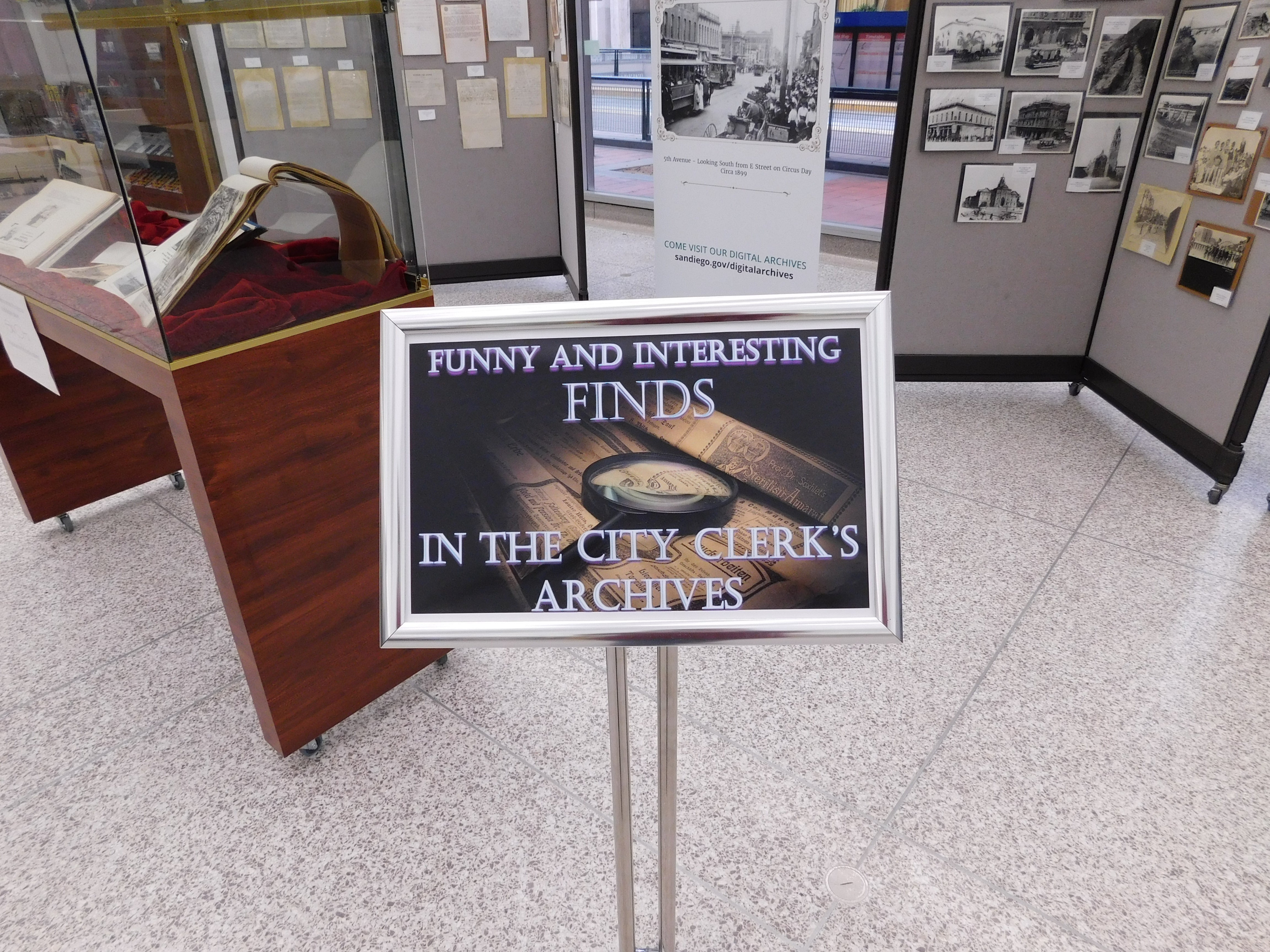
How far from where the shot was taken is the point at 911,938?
1.34m

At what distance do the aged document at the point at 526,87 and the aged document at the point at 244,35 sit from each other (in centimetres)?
327

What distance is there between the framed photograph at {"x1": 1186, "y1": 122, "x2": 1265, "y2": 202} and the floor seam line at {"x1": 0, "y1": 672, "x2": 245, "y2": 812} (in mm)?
3165

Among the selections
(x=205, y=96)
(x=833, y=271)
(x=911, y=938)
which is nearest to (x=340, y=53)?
(x=205, y=96)

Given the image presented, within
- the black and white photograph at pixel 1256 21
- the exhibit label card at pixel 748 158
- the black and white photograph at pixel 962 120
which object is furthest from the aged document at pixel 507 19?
the black and white photograph at pixel 1256 21

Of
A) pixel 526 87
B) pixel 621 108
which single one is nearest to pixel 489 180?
pixel 526 87

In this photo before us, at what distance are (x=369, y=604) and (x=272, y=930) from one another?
603 millimetres

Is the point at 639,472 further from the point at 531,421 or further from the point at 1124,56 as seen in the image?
the point at 1124,56

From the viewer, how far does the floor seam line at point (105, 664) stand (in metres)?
1.83

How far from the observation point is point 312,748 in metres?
1.69

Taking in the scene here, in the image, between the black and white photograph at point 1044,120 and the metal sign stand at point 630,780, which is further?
the black and white photograph at point 1044,120

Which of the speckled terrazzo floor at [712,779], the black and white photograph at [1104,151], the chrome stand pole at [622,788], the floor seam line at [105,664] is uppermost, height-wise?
the black and white photograph at [1104,151]

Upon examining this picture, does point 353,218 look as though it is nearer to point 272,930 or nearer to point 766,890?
point 272,930

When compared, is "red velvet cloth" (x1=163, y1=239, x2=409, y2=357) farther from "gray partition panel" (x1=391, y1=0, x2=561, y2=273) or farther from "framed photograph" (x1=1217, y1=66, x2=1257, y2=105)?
"gray partition panel" (x1=391, y1=0, x2=561, y2=273)

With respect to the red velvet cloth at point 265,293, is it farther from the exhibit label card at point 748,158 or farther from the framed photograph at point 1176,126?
the framed photograph at point 1176,126
